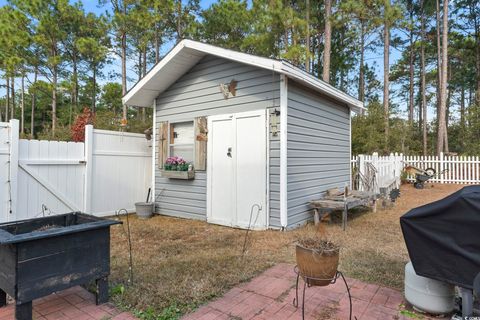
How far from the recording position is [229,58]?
Result: 5.42 m

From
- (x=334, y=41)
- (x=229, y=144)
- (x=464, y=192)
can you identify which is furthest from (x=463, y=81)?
(x=464, y=192)

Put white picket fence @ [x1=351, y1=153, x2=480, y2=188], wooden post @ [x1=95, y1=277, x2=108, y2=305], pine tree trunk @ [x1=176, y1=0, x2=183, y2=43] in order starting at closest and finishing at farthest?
wooden post @ [x1=95, y1=277, x2=108, y2=305]
white picket fence @ [x1=351, y1=153, x2=480, y2=188]
pine tree trunk @ [x1=176, y1=0, x2=183, y2=43]

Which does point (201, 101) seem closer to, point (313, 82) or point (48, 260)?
point (313, 82)

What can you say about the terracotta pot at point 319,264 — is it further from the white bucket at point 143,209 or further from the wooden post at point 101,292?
the white bucket at point 143,209

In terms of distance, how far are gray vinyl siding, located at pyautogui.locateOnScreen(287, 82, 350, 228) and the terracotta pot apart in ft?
10.0

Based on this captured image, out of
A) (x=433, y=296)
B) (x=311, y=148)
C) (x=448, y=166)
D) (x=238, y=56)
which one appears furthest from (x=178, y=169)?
(x=448, y=166)

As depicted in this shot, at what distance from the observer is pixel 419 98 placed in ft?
82.4

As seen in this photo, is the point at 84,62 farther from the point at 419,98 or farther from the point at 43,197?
the point at 419,98

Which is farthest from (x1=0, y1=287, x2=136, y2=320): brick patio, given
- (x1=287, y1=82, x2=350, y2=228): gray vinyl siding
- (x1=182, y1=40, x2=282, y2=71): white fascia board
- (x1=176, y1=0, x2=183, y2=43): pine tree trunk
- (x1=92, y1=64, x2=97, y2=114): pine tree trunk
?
(x1=92, y1=64, x2=97, y2=114): pine tree trunk

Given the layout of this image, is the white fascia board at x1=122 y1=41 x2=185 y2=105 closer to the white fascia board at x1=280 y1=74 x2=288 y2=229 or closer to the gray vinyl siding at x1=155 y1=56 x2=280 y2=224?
the gray vinyl siding at x1=155 y1=56 x2=280 y2=224

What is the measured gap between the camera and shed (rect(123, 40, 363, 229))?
5297 mm

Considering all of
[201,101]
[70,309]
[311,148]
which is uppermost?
[201,101]

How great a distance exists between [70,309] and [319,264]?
7.01ft

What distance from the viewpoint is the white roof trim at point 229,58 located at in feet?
16.3
